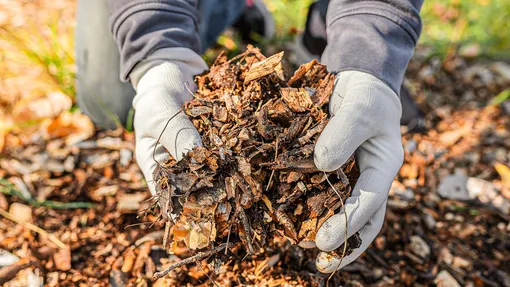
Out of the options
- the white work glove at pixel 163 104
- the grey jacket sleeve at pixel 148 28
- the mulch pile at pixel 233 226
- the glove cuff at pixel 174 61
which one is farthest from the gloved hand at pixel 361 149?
the grey jacket sleeve at pixel 148 28

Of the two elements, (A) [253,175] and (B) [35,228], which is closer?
(A) [253,175]

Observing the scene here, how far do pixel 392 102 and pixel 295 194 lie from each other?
2.05 ft

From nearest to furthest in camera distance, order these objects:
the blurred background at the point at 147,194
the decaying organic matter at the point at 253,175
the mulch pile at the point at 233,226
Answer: the decaying organic matter at the point at 253,175 → the mulch pile at the point at 233,226 → the blurred background at the point at 147,194

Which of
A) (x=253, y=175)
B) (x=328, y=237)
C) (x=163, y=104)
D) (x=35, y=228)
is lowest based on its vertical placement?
(x=35, y=228)

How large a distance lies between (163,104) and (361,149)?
33.1 inches

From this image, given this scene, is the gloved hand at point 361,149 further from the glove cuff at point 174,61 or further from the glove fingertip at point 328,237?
the glove cuff at point 174,61

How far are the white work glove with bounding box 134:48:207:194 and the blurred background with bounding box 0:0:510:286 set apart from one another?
0.44 metres

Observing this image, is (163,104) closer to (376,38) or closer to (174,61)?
(174,61)

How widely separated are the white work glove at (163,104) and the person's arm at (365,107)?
0.54m

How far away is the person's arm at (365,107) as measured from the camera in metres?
1.48

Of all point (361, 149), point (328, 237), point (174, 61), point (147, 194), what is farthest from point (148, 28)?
point (328, 237)

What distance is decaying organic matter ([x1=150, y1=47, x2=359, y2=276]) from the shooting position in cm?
141

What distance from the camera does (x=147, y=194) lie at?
217 cm

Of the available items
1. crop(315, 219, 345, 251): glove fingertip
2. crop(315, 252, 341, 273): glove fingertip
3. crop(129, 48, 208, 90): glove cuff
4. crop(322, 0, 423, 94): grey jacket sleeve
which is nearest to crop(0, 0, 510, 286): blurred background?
crop(315, 252, 341, 273): glove fingertip
